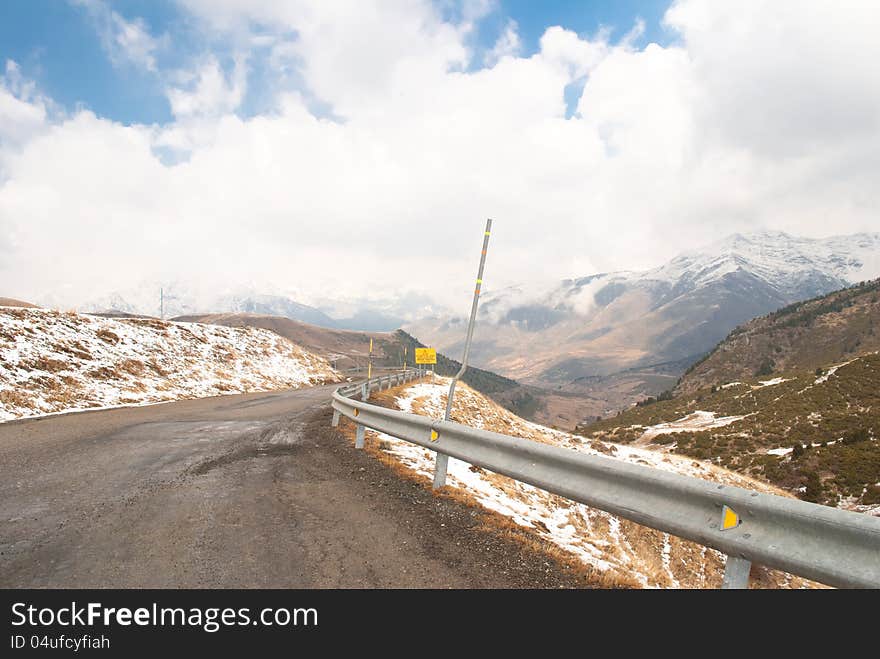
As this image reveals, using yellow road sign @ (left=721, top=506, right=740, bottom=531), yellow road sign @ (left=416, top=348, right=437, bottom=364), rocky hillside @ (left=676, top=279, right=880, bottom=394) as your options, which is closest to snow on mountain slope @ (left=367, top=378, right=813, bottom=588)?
yellow road sign @ (left=721, top=506, right=740, bottom=531)

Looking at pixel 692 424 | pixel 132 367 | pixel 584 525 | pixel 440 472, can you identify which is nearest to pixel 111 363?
pixel 132 367

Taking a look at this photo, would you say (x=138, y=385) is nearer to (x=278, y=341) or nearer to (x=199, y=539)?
(x=199, y=539)

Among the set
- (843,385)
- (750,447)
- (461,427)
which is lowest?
(750,447)

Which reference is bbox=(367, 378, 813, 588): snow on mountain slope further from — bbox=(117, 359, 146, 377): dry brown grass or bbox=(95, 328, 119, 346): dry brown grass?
bbox=(95, 328, 119, 346): dry brown grass

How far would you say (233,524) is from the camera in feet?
16.7

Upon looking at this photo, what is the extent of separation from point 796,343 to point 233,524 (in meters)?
179

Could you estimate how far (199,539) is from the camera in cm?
459

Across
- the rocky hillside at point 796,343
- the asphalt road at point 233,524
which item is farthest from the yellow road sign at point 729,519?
the rocky hillside at point 796,343

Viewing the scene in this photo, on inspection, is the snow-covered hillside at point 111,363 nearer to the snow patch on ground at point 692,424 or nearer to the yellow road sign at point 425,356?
the yellow road sign at point 425,356

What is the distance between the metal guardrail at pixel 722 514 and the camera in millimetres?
2865

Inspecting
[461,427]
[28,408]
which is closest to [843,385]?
[461,427]

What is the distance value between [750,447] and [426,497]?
34.2 meters
